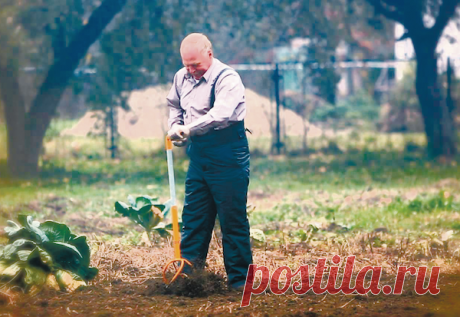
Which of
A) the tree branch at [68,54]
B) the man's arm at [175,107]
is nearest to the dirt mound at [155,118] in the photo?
the tree branch at [68,54]

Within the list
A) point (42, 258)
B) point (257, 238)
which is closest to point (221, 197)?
point (42, 258)

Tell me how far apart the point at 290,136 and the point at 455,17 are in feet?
14.0

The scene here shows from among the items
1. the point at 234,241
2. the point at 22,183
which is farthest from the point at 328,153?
the point at 234,241

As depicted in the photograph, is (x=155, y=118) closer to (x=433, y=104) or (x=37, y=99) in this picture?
(x=37, y=99)

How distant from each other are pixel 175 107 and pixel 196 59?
1.77 ft

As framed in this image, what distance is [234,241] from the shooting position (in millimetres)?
4805

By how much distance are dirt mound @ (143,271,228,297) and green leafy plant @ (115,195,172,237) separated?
1579mm

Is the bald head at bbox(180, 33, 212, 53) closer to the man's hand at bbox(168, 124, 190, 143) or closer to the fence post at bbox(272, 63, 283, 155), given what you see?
the man's hand at bbox(168, 124, 190, 143)

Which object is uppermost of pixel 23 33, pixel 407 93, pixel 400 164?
pixel 23 33

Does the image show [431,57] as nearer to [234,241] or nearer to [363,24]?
[363,24]

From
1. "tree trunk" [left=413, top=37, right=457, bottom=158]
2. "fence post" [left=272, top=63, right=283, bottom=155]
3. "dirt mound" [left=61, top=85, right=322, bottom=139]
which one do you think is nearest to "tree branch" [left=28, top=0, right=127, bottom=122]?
"dirt mound" [left=61, top=85, right=322, bottom=139]

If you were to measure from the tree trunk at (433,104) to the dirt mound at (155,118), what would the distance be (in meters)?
2.69

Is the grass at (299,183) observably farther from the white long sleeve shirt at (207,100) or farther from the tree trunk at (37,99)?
the white long sleeve shirt at (207,100)

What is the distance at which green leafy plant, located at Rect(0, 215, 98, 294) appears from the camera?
4.56 m
